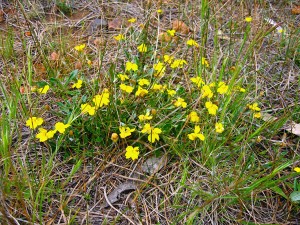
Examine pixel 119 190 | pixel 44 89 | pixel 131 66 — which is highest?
pixel 131 66

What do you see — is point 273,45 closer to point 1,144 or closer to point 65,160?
point 65,160

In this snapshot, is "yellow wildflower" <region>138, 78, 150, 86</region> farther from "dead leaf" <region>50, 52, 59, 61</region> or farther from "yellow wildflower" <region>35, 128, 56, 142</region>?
"dead leaf" <region>50, 52, 59, 61</region>

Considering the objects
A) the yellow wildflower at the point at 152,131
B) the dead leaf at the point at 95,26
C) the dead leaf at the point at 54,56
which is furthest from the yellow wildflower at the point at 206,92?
the dead leaf at the point at 95,26

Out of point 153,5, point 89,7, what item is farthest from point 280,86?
point 89,7

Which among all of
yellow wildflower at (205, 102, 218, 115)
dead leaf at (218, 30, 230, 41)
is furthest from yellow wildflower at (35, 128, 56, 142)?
dead leaf at (218, 30, 230, 41)

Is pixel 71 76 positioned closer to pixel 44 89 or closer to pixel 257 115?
pixel 44 89

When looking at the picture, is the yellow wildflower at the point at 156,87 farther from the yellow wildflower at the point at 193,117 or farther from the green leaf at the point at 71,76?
the green leaf at the point at 71,76

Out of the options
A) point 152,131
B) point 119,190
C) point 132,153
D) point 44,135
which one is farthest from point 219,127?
point 44,135
